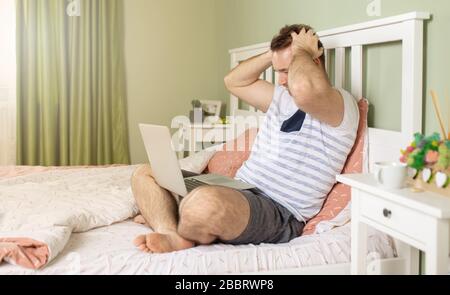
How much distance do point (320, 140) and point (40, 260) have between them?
93 cm

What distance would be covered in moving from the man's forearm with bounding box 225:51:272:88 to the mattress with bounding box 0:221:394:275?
786 millimetres

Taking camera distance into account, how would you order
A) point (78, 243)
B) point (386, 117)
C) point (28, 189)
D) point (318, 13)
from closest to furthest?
1. point (78, 243)
2. point (386, 117)
3. point (28, 189)
4. point (318, 13)

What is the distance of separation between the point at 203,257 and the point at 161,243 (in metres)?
0.15

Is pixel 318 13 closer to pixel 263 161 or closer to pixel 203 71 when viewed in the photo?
pixel 263 161

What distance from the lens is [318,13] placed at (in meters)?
2.29

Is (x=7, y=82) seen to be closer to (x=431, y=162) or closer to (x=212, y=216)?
(x=212, y=216)

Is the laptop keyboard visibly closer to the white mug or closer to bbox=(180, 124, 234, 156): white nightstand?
the white mug

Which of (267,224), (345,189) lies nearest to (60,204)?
(267,224)

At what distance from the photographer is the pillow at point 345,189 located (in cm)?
174

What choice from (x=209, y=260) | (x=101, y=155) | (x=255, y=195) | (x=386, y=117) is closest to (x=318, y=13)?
(x=386, y=117)

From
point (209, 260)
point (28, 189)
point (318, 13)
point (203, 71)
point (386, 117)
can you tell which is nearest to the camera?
point (209, 260)

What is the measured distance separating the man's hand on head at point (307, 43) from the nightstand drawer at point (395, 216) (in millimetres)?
640

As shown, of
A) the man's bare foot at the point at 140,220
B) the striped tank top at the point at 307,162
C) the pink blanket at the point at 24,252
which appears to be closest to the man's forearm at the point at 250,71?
the striped tank top at the point at 307,162
